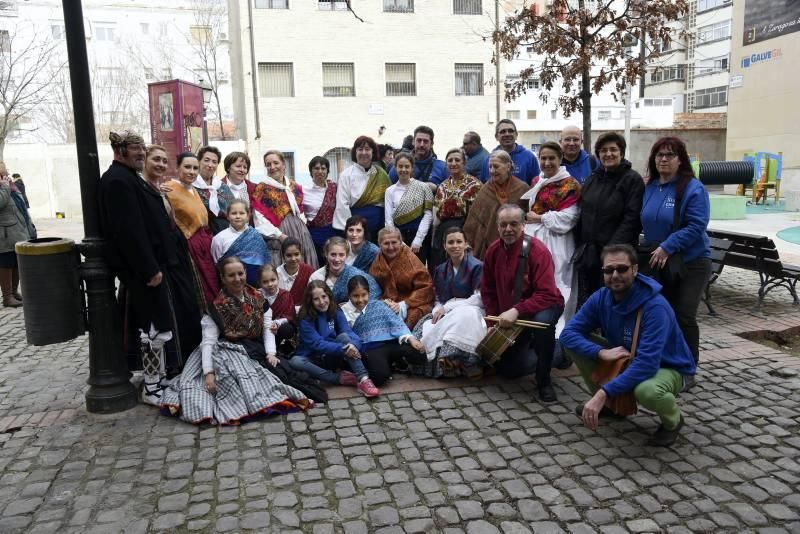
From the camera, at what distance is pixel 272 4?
2156 cm

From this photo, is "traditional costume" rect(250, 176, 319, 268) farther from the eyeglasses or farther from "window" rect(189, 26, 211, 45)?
"window" rect(189, 26, 211, 45)

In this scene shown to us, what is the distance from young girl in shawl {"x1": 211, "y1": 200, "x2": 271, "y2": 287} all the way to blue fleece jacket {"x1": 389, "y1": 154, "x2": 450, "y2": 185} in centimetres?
190

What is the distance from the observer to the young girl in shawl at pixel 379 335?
4789 mm

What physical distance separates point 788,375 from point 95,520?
4720 mm

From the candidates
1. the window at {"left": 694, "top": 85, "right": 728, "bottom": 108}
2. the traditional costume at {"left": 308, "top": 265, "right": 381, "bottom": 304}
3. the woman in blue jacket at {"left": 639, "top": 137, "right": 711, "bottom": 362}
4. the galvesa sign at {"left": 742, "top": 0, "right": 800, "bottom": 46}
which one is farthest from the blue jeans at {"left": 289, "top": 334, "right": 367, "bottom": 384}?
the window at {"left": 694, "top": 85, "right": 728, "bottom": 108}

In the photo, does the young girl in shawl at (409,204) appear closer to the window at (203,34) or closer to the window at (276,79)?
the window at (276,79)

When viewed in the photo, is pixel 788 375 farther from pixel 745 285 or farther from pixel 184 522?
pixel 184 522

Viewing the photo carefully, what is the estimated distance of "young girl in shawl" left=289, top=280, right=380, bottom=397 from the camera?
4.70 meters

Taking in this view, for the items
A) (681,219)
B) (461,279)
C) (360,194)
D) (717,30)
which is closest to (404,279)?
(461,279)

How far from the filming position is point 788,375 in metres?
4.74

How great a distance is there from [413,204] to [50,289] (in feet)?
10.7

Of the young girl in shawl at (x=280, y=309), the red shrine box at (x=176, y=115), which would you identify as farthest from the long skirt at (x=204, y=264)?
the red shrine box at (x=176, y=115)

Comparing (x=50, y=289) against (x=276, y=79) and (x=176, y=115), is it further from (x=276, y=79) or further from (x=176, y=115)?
(x=276, y=79)

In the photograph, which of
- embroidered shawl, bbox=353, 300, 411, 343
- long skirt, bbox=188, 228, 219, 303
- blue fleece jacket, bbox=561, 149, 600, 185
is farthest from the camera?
blue fleece jacket, bbox=561, 149, 600, 185
